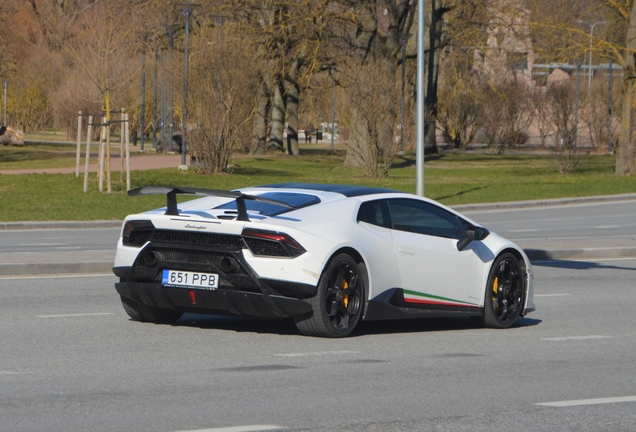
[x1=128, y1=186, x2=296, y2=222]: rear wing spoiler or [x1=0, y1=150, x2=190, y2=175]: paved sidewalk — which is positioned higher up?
[x1=128, y1=186, x2=296, y2=222]: rear wing spoiler

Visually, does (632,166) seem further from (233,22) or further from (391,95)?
(233,22)

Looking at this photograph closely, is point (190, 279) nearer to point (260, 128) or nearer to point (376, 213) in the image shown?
point (376, 213)

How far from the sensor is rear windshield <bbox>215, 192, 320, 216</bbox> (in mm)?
9188

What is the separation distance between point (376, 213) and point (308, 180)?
1107 inches

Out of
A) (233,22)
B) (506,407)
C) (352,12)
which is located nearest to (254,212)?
(506,407)

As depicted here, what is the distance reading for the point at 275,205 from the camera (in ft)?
30.7

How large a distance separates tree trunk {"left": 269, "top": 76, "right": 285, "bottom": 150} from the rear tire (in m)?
46.3

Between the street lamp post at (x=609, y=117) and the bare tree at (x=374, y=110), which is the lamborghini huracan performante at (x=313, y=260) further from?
the street lamp post at (x=609, y=117)

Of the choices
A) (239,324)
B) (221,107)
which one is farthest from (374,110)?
(239,324)

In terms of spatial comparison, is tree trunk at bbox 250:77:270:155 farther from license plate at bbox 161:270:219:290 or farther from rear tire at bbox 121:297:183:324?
license plate at bbox 161:270:219:290

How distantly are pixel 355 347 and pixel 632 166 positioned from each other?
114ft

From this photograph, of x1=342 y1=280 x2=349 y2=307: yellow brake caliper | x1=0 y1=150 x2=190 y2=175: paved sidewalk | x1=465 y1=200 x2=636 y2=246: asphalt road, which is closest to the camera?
x1=342 y1=280 x2=349 y2=307: yellow brake caliper

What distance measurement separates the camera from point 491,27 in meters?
46.3

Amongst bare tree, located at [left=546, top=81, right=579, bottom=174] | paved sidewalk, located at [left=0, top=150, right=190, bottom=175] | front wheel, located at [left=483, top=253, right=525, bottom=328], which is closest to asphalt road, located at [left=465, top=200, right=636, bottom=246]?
front wheel, located at [left=483, top=253, right=525, bottom=328]
